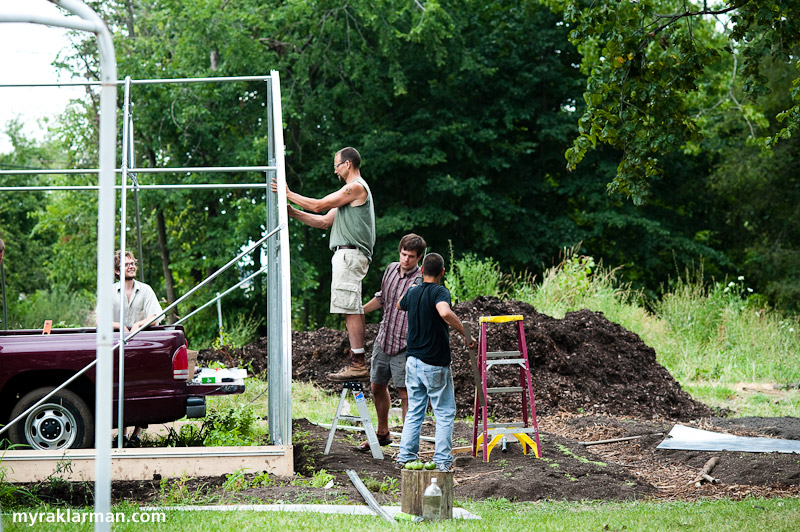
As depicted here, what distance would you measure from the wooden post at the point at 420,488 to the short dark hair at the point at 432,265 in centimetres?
180

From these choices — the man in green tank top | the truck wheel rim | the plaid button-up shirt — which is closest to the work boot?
the man in green tank top

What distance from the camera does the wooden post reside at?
16.6ft

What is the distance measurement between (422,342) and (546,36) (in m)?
19.4

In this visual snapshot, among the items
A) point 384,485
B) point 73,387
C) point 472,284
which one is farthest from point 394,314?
point 472,284

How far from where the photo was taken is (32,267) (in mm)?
31578

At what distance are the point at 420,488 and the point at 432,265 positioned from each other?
1915mm

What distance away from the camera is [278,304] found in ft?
22.3

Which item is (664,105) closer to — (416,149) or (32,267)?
(416,149)

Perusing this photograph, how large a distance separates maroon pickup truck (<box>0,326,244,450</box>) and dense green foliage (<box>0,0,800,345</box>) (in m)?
12.6

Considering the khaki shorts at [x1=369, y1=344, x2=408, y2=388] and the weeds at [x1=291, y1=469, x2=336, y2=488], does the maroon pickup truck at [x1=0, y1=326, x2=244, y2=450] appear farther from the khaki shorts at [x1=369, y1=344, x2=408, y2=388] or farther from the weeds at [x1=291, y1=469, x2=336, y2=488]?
the khaki shorts at [x1=369, y1=344, x2=408, y2=388]

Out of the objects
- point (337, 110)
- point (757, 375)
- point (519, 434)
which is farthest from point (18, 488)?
point (337, 110)

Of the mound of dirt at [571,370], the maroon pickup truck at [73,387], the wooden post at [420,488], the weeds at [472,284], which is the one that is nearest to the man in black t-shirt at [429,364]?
the wooden post at [420,488]

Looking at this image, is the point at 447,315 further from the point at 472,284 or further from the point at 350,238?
the point at 472,284

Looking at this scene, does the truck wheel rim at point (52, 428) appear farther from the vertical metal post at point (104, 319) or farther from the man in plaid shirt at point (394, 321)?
the vertical metal post at point (104, 319)
